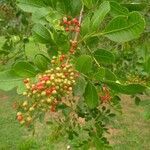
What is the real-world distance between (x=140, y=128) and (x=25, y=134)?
73.8 inches

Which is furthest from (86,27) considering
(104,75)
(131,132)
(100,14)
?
(131,132)

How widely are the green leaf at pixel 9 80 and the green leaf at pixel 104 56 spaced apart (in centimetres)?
25

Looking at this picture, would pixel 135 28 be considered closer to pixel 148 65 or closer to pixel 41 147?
pixel 148 65

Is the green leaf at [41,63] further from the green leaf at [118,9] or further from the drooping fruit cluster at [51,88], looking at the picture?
the green leaf at [118,9]

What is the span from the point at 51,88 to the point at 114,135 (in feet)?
18.8

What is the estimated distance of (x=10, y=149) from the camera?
637 centimetres

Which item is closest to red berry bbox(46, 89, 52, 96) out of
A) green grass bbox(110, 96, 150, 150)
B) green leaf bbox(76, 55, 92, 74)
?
green leaf bbox(76, 55, 92, 74)

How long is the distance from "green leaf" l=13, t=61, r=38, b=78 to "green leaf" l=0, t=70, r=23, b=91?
2cm

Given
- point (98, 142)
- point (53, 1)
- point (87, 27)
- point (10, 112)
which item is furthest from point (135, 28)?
point (10, 112)

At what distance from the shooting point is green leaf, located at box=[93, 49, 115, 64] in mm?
1293

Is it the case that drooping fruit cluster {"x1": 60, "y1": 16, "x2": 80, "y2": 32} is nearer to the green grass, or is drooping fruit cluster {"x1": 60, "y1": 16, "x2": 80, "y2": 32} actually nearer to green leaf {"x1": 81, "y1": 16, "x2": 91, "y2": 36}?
green leaf {"x1": 81, "y1": 16, "x2": 91, "y2": 36}

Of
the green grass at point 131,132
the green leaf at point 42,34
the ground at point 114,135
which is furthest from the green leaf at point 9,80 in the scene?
the green grass at point 131,132

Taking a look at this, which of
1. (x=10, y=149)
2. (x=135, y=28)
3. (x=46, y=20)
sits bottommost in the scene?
(x=10, y=149)

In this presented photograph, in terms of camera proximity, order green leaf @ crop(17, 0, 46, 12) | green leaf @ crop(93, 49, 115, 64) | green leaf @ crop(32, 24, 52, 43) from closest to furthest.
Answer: green leaf @ crop(32, 24, 52, 43) < green leaf @ crop(93, 49, 115, 64) < green leaf @ crop(17, 0, 46, 12)
